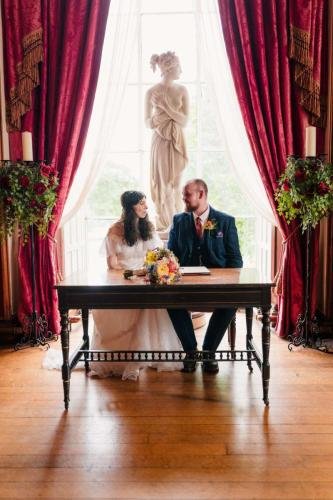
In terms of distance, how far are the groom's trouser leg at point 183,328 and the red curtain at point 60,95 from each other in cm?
129

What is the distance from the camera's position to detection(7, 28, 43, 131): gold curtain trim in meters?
3.68

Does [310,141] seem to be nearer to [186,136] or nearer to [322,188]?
[322,188]

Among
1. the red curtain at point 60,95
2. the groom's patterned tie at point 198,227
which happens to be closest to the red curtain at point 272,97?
the groom's patterned tie at point 198,227

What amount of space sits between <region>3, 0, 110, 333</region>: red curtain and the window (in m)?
0.58

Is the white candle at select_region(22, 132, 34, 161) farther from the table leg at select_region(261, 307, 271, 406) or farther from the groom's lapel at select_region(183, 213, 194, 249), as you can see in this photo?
the table leg at select_region(261, 307, 271, 406)

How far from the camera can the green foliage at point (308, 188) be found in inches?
130

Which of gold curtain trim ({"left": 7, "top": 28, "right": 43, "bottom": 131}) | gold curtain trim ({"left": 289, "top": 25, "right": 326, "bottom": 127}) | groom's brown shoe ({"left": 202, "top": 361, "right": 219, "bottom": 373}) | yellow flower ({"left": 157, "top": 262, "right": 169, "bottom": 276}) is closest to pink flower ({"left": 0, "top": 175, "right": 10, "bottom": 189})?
gold curtain trim ({"left": 7, "top": 28, "right": 43, "bottom": 131})

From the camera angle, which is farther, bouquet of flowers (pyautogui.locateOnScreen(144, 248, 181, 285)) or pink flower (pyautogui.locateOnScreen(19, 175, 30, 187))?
pink flower (pyautogui.locateOnScreen(19, 175, 30, 187))

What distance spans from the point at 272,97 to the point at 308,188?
87 cm

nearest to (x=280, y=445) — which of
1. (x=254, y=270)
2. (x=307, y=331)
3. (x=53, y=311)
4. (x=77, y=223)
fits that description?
(x=254, y=270)

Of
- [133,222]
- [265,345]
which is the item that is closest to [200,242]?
[133,222]

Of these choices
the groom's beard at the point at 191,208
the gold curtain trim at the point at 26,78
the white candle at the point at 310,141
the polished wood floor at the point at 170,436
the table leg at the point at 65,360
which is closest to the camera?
the polished wood floor at the point at 170,436

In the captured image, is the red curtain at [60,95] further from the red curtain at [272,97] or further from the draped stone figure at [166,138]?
the red curtain at [272,97]

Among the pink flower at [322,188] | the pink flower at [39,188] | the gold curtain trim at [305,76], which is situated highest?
the gold curtain trim at [305,76]
